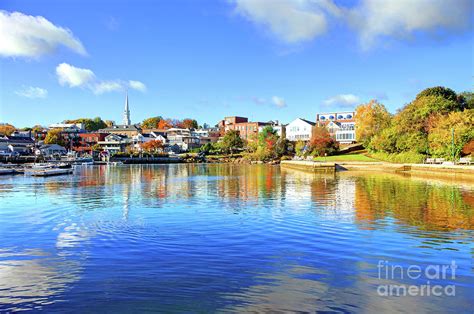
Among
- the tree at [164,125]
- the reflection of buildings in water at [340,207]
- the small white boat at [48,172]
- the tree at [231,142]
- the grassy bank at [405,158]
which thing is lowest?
the reflection of buildings in water at [340,207]

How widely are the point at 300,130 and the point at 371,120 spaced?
Result: 29198 mm

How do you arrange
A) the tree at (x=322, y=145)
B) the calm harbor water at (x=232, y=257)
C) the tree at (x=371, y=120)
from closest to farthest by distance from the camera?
the calm harbor water at (x=232, y=257) < the tree at (x=371, y=120) < the tree at (x=322, y=145)

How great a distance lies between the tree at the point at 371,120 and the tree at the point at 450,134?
66.6 feet

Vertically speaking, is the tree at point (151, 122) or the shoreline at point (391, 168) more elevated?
the tree at point (151, 122)

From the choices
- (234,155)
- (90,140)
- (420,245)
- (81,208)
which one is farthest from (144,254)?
(90,140)

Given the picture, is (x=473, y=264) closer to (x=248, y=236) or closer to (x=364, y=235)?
(x=364, y=235)

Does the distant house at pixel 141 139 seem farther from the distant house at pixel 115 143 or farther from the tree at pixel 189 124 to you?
the tree at pixel 189 124

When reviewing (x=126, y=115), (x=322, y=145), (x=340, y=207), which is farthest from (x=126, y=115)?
(x=340, y=207)

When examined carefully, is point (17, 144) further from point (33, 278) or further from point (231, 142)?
point (33, 278)

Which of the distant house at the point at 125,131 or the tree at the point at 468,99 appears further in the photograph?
the distant house at the point at 125,131

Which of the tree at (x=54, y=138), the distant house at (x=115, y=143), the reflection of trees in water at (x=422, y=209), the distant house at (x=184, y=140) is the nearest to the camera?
the reflection of trees in water at (x=422, y=209)

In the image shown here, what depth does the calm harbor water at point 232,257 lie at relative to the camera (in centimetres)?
706

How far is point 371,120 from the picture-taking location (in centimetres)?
7256

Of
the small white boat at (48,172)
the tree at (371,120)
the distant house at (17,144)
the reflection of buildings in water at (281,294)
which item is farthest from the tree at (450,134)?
the distant house at (17,144)
